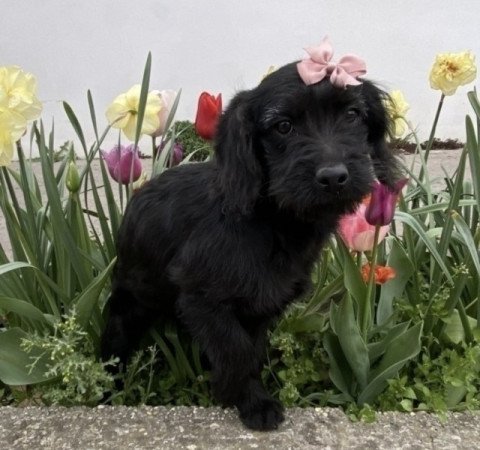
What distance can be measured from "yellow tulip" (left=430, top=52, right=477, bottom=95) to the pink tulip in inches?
24.5

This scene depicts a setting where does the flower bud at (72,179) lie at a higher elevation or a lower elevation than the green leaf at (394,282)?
higher

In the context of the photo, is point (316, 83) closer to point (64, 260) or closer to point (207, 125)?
point (207, 125)

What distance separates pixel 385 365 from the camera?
63.6 inches

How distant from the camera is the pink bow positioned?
50.6 inches

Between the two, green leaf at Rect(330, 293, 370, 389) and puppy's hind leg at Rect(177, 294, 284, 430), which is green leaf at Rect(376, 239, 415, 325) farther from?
puppy's hind leg at Rect(177, 294, 284, 430)

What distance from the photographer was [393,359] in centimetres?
160

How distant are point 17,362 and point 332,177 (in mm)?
991

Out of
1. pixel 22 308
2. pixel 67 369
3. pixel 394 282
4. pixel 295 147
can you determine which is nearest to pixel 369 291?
pixel 394 282

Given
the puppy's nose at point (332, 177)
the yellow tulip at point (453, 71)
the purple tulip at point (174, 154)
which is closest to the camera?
the puppy's nose at point (332, 177)

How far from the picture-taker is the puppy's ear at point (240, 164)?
135 cm

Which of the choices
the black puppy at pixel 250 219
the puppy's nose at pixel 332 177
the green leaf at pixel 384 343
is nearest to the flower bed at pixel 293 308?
the green leaf at pixel 384 343

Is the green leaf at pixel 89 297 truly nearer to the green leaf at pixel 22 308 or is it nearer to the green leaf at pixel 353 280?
the green leaf at pixel 22 308

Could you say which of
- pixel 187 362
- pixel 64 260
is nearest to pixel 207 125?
pixel 64 260

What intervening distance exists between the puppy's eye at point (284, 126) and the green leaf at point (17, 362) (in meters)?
0.86
